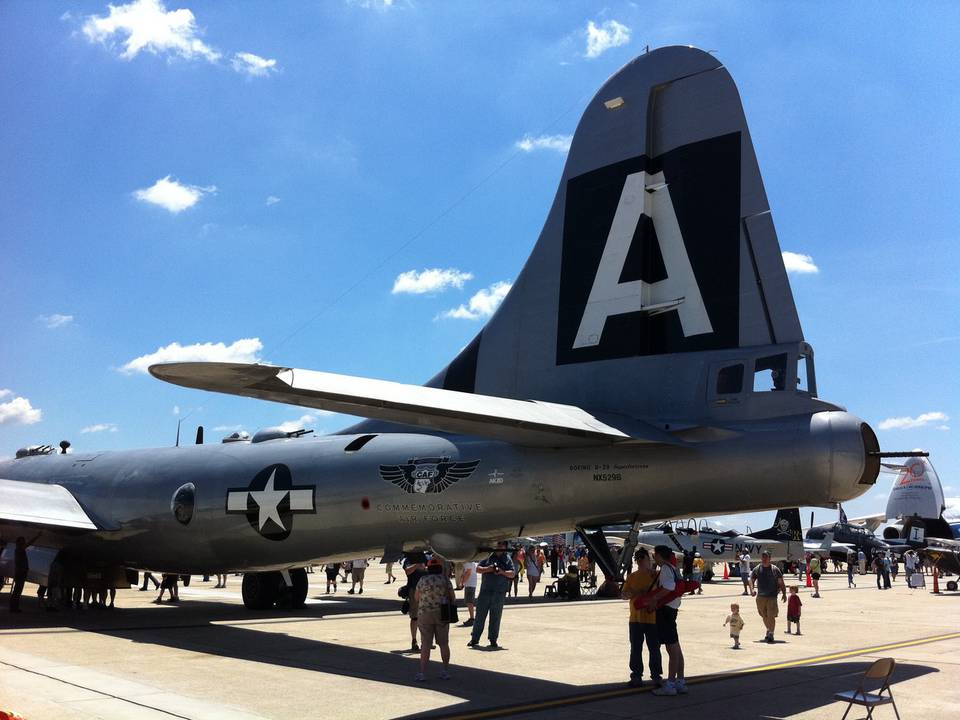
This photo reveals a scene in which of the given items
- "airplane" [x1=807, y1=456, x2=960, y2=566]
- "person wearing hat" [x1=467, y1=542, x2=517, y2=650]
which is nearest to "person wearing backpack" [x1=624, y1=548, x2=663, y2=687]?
"person wearing hat" [x1=467, y1=542, x2=517, y2=650]

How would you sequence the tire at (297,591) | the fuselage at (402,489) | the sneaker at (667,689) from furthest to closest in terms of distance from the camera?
1. the tire at (297,591)
2. the fuselage at (402,489)
3. the sneaker at (667,689)

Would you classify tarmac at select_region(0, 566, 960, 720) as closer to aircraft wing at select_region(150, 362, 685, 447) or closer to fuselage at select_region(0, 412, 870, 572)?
fuselage at select_region(0, 412, 870, 572)

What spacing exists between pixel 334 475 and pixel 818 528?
199 ft

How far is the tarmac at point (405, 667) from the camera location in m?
9.06

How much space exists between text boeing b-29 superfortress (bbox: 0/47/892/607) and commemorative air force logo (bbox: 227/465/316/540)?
0.04 metres

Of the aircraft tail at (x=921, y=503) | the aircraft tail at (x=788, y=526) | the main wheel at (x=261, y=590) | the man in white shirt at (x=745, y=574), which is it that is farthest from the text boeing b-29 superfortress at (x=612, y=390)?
the aircraft tail at (x=921, y=503)

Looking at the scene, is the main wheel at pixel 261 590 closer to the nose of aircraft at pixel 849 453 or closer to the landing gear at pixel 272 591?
the landing gear at pixel 272 591

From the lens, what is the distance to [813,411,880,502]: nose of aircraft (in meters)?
10.2

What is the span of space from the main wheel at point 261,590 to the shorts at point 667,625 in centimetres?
1282

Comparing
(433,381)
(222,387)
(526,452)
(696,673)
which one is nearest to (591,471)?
(526,452)

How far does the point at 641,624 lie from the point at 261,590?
12.9m

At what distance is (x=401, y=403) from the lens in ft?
28.8

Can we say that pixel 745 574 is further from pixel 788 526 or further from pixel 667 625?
pixel 667 625

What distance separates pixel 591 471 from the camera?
11.8 meters
